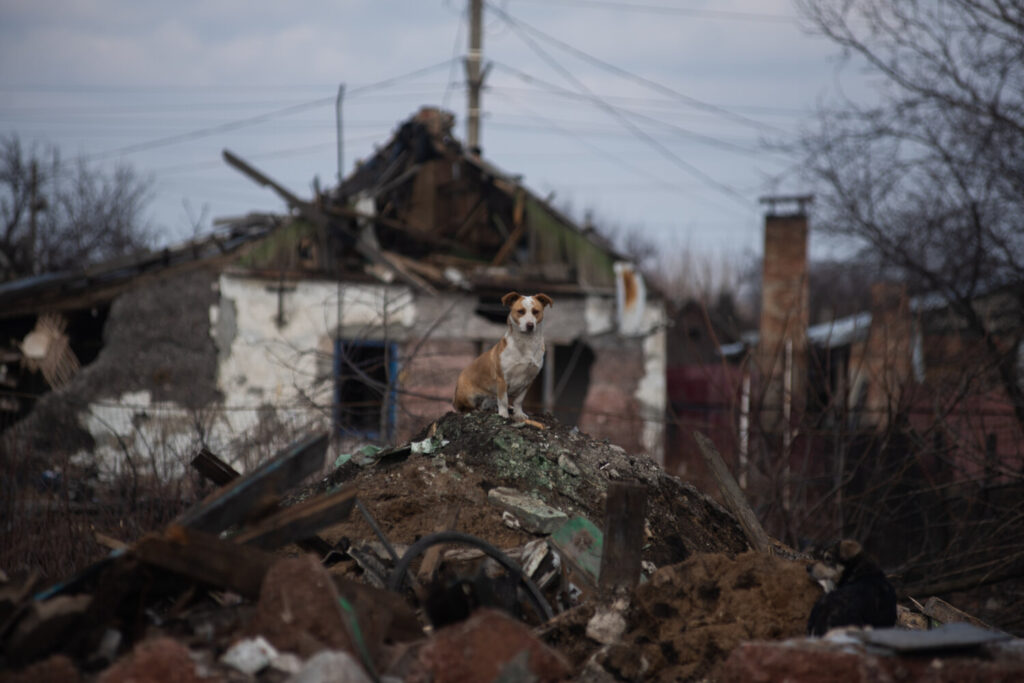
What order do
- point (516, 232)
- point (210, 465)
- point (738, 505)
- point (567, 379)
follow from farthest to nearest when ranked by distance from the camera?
point (516, 232) < point (567, 379) < point (738, 505) < point (210, 465)

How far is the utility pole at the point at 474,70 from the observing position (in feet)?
69.5

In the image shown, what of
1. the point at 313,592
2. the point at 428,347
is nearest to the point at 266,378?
the point at 428,347

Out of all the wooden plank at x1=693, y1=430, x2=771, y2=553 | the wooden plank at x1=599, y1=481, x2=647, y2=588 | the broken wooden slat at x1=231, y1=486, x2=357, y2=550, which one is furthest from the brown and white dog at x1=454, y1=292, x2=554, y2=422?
the broken wooden slat at x1=231, y1=486, x2=357, y2=550

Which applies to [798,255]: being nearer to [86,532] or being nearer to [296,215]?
[296,215]

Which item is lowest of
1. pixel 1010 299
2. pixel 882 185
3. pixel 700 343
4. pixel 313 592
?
pixel 700 343

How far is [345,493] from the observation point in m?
3.83

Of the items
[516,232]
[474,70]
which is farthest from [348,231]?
[474,70]

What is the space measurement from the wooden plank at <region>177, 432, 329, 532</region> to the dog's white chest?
2.22m

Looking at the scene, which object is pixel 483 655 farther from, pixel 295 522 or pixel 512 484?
pixel 512 484

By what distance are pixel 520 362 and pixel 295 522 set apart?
2.35 m

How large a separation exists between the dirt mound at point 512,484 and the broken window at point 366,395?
301 cm

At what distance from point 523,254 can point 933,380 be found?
8.13 m

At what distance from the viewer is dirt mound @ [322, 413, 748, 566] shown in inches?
196

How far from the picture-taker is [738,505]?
531 cm
